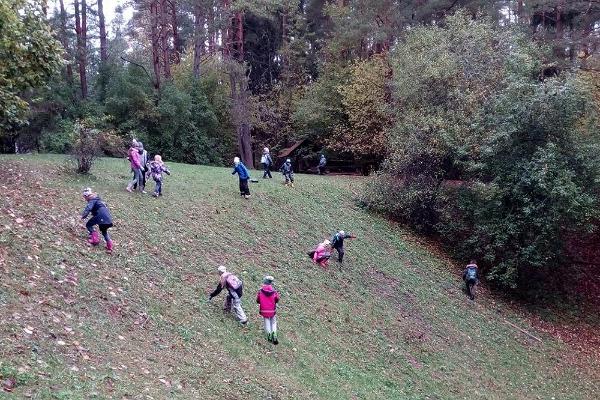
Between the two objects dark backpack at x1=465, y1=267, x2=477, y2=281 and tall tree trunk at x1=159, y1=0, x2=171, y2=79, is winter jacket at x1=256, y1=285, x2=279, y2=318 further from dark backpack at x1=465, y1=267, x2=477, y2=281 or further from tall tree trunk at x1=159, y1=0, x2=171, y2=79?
tall tree trunk at x1=159, y1=0, x2=171, y2=79

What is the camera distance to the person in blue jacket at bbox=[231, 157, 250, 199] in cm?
2089

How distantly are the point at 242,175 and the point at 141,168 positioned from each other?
14.2 ft

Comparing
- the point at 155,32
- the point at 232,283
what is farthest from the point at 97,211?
the point at 155,32

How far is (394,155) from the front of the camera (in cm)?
2691

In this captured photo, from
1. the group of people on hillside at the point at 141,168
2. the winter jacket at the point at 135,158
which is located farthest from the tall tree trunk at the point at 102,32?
the winter jacket at the point at 135,158

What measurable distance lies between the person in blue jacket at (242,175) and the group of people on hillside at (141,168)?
121 inches

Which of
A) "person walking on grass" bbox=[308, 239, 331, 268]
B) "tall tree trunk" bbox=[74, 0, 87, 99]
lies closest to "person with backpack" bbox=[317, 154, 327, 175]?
"tall tree trunk" bbox=[74, 0, 87, 99]

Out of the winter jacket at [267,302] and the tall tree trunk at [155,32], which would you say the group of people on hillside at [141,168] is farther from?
the tall tree trunk at [155,32]

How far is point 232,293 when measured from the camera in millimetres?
12477

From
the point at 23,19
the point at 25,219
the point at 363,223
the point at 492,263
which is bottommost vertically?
the point at 492,263

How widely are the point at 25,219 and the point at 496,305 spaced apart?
1836 cm

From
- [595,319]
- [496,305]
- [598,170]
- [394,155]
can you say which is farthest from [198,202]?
[595,319]

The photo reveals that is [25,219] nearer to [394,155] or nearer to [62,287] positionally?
[62,287]

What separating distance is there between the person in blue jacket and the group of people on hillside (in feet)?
10.1
